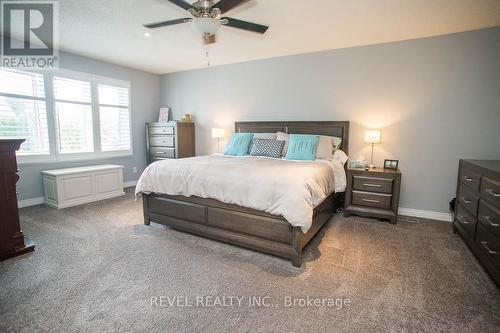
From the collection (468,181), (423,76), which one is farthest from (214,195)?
(423,76)

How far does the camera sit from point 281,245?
227cm

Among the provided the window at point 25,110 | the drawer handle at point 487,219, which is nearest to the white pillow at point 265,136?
the drawer handle at point 487,219

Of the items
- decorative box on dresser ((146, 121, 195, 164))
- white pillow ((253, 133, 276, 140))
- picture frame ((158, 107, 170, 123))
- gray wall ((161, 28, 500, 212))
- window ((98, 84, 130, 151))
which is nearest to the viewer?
gray wall ((161, 28, 500, 212))

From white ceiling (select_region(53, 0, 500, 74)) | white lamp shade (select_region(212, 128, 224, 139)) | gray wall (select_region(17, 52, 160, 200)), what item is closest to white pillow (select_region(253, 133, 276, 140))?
white lamp shade (select_region(212, 128, 224, 139))

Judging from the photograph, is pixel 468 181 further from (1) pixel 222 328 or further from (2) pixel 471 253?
(1) pixel 222 328

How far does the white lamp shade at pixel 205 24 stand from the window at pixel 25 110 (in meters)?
3.33

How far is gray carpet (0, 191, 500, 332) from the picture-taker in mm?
1570

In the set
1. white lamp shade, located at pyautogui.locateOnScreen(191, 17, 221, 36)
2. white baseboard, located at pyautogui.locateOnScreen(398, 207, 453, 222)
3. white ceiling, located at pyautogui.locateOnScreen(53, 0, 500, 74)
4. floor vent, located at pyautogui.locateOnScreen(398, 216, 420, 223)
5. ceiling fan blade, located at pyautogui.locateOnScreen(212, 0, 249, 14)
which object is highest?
white ceiling, located at pyautogui.locateOnScreen(53, 0, 500, 74)

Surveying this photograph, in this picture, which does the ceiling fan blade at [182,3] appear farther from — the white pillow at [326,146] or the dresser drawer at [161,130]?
the dresser drawer at [161,130]

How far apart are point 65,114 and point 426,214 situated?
6.03 metres

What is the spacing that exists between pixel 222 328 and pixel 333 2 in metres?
3.02

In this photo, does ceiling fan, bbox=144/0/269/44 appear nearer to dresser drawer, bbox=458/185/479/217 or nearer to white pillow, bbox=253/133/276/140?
white pillow, bbox=253/133/276/140

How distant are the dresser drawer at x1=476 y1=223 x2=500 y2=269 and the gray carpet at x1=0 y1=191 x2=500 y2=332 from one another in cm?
20

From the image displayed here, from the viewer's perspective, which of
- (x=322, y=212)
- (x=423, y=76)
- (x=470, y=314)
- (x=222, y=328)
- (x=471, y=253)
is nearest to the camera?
(x=222, y=328)
